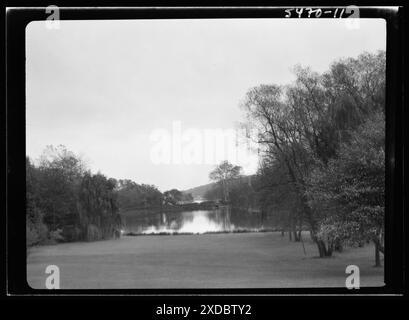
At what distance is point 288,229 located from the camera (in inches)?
509

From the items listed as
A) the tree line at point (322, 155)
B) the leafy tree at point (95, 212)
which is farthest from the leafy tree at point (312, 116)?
the leafy tree at point (95, 212)

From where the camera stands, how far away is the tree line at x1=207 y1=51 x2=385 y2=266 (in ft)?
41.7

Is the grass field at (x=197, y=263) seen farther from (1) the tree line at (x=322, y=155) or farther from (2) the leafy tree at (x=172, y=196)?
(2) the leafy tree at (x=172, y=196)

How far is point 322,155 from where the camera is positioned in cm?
1309

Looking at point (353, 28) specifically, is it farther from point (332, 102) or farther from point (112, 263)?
point (112, 263)

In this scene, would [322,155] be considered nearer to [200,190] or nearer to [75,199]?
[200,190]

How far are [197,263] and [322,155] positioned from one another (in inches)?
125

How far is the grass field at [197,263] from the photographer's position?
12734mm

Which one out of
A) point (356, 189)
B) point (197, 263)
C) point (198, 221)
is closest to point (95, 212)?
point (198, 221)

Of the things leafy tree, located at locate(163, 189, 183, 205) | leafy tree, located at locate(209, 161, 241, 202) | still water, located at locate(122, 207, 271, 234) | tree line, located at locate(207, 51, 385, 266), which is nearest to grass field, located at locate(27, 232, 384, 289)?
still water, located at locate(122, 207, 271, 234)

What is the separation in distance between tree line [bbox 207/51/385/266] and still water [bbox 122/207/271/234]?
250 mm

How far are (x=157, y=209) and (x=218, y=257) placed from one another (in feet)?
4.87
